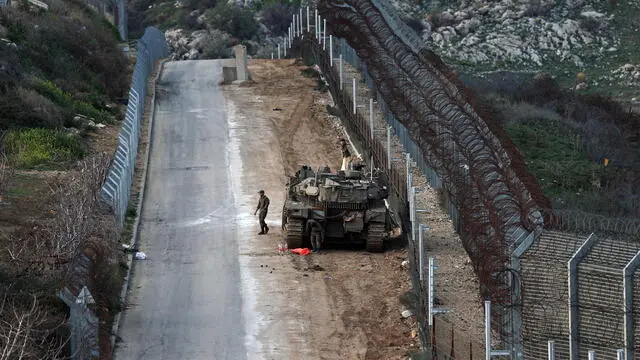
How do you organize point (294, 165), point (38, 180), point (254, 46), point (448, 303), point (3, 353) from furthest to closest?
1. point (254, 46)
2. point (294, 165)
3. point (38, 180)
4. point (448, 303)
5. point (3, 353)

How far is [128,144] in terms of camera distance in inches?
1569

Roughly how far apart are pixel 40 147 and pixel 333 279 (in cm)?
1373

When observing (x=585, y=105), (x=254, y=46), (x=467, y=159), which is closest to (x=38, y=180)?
(x=467, y=159)

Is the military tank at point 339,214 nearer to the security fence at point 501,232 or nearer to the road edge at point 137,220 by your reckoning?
the security fence at point 501,232

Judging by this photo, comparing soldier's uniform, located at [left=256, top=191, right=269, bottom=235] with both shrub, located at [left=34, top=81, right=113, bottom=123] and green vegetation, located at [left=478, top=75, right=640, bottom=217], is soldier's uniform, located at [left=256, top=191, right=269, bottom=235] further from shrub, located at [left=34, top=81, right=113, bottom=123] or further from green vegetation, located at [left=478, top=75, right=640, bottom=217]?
shrub, located at [left=34, top=81, right=113, bottom=123]

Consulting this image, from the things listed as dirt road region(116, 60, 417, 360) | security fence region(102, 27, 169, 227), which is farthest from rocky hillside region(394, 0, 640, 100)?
dirt road region(116, 60, 417, 360)

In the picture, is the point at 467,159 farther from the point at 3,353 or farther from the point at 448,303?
the point at 3,353

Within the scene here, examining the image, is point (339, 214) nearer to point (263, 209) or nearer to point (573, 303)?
point (263, 209)

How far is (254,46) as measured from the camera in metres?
89.8

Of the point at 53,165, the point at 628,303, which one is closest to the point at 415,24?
the point at 53,165

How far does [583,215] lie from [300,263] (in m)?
12.9

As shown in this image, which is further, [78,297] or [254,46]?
[254,46]

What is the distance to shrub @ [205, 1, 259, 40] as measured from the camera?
303 feet

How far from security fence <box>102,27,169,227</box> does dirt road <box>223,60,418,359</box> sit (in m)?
Answer: 3.50
